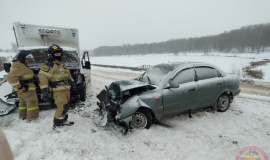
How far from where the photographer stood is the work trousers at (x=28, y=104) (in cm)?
381

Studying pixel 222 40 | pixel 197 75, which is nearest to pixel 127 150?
pixel 197 75

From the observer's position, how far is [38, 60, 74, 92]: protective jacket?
10.4 feet

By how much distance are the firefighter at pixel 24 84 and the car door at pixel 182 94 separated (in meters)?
3.61

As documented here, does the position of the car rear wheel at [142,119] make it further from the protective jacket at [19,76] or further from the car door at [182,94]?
the protective jacket at [19,76]

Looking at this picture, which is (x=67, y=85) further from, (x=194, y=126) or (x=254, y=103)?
(x=254, y=103)

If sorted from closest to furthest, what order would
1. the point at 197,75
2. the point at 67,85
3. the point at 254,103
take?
the point at 67,85 < the point at 197,75 < the point at 254,103

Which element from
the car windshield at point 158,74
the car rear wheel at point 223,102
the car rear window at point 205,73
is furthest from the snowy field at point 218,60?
the car windshield at point 158,74

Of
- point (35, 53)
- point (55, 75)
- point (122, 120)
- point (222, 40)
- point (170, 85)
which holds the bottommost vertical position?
point (122, 120)

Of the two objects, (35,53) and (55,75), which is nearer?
(55,75)

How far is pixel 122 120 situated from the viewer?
128 inches

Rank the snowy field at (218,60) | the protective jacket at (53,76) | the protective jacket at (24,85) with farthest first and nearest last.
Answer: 1. the snowy field at (218,60)
2. the protective jacket at (24,85)
3. the protective jacket at (53,76)

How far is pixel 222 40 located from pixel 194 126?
298 feet

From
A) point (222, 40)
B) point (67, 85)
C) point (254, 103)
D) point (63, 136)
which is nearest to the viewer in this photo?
point (63, 136)

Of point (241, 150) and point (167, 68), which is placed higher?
point (167, 68)
